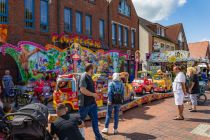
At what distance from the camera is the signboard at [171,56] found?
2689 centimetres

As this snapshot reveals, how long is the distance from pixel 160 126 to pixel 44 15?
12.2 m

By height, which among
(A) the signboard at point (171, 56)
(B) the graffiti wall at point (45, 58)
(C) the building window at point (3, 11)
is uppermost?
(C) the building window at point (3, 11)

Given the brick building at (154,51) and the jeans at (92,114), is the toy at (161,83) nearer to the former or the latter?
the brick building at (154,51)

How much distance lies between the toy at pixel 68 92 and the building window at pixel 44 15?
26.3ft

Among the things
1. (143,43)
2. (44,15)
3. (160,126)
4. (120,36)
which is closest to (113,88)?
(160,126)

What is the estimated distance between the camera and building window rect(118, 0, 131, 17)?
27.3 metres

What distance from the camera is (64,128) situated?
420cm

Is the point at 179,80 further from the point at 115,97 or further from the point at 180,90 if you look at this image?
the point at 115,97

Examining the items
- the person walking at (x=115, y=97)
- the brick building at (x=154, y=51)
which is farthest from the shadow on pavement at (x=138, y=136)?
the brick building at (x=154, y=51)

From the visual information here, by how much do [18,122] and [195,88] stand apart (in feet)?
29.8

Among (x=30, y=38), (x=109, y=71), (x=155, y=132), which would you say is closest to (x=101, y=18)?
(x=109, y=71)

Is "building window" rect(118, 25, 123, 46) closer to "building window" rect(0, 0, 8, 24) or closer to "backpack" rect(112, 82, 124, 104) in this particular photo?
"building window" rect(0, 0, 8, 24)

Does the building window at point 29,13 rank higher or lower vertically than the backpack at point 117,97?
higher

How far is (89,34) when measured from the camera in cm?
2180
